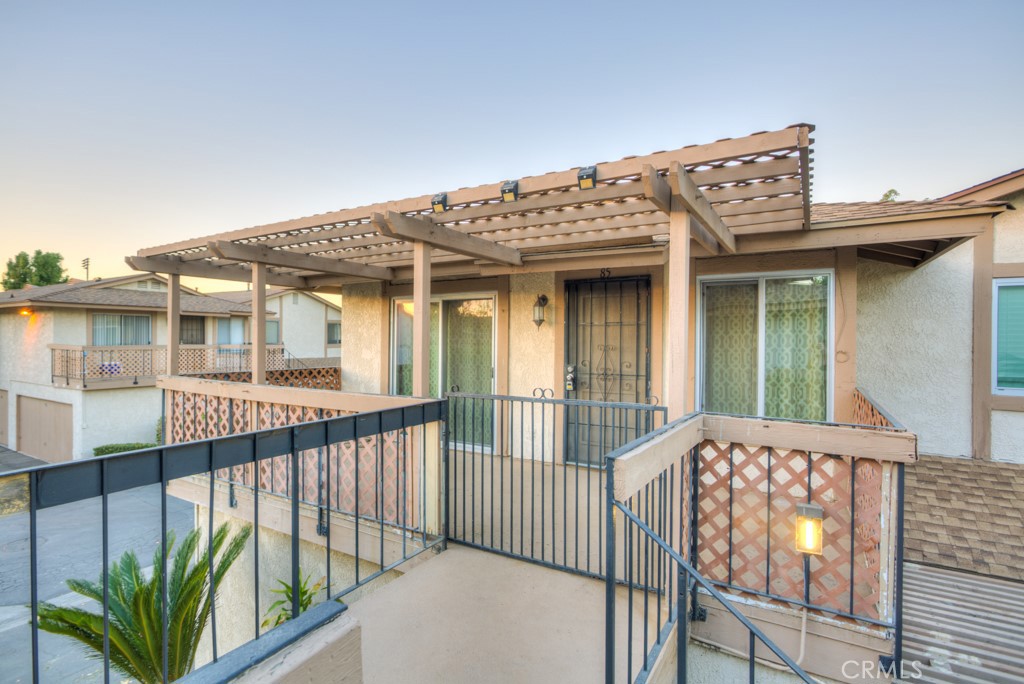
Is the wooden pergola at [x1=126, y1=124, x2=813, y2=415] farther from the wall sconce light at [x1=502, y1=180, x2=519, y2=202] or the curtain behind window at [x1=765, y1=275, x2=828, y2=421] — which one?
the curtain behind window at [x1=765, y1=275, x2=828, y2=421]

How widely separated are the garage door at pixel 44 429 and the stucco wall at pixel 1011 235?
72.4 ft

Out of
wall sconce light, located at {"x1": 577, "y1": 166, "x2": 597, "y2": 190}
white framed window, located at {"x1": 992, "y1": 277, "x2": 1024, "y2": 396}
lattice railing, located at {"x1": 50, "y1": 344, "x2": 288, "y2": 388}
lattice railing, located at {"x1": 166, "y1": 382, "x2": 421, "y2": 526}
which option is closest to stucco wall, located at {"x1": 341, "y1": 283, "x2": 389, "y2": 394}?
lattice railing, located at {"x1": 166, "y1": 382, "x2": 421, "y2": 526}

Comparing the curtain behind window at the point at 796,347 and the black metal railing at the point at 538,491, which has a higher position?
the curtain behind window at the point at 796,347

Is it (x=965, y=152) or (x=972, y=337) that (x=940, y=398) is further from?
(x=965, y=152)

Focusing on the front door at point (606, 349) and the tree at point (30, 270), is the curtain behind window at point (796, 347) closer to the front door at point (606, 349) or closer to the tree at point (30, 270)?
the front door at point (606, 349)

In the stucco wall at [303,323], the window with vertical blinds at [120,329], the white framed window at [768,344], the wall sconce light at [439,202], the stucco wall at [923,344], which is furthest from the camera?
the stucco wall at [303,323]

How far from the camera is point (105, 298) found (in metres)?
16.4

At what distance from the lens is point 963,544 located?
3.94 m

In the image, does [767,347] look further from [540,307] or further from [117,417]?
[117,417]

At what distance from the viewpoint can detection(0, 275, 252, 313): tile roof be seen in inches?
614

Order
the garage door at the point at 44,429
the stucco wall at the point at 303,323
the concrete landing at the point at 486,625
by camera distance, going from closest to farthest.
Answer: the concrete landing at the point at 486,625, the garage door at the point at 44,429, the stucco wall at the point at 303,323

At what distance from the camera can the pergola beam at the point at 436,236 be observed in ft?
12.5

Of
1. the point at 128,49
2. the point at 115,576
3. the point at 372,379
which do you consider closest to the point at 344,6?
the point at 128,49

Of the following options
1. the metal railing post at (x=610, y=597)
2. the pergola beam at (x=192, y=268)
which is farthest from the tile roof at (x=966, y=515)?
the pergola beam at (x=192, y=268)
